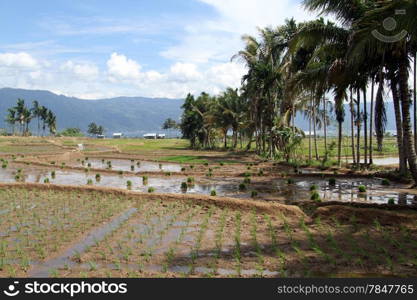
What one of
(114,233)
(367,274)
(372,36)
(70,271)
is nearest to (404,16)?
(372,36)

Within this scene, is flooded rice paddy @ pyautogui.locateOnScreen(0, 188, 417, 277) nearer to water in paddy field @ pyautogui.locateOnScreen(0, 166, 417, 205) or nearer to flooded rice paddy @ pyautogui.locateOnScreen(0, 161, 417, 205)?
flooded rice paddy @ pyautogui.locateOnScreen(0, 161, 417, 205)

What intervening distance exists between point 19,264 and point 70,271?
114 centimetres

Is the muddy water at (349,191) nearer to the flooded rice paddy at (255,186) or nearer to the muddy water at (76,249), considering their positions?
the flooded rice paddy at (255,186)

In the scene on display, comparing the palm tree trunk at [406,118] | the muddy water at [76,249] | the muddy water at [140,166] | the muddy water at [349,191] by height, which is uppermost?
the palm tree trunk at [406,118]

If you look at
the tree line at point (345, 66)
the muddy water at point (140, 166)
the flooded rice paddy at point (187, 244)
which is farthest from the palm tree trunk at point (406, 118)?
the muddy water at point (140, 166)

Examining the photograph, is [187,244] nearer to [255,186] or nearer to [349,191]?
[349,191]

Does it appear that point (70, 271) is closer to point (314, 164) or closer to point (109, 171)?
point (109, 171)

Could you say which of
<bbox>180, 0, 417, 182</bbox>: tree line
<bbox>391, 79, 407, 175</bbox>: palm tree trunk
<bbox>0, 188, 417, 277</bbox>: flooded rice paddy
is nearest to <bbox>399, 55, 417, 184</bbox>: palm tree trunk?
<bbox>180, 0, 417, 182</bbox>: tree line

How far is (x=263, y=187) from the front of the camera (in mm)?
18828

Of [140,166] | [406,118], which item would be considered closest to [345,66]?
[406,118]

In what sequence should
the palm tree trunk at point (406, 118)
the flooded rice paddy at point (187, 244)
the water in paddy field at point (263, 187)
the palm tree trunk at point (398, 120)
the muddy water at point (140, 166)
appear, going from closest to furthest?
the flooded rice paddy at point (187, 244) < the water in paddy field at point (263, 187) < the palm tree trunk at point (406, 118) < the palm tree trunk at point (398, 120) < the muddy water at point (140, 166)

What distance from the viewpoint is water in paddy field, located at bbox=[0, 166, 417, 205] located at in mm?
15680

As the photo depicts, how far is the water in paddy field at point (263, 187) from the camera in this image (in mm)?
15680

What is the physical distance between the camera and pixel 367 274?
686 cm
